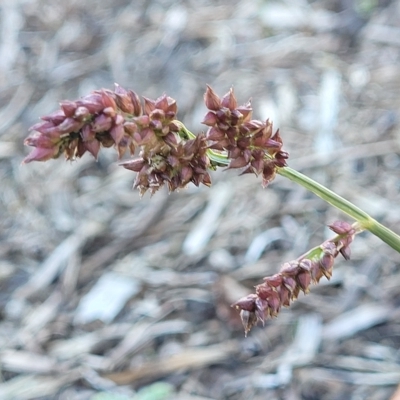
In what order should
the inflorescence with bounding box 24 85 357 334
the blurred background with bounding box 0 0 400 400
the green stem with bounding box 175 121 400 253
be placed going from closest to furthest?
1. the inflorescence with bounding box 24 85 357 334
2. the green stem with bounding box 175 121 400 253
3. the blurred background with bounding box 0 0 400 400

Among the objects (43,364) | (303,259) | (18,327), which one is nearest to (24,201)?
(18,327)

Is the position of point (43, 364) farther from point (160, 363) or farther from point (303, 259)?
point (303, 259)

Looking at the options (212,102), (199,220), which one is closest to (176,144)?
(212,102)

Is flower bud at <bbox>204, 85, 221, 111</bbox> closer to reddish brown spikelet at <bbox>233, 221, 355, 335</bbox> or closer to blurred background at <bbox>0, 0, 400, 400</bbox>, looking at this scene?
reddish brown spikelet at <bbox>233, 221, 355, 335</bbox>

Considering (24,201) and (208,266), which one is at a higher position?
(24,201)

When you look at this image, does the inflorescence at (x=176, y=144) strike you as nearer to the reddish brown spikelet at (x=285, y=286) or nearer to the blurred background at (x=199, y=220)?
the reddish brown spikelet at (x=285, y=286)

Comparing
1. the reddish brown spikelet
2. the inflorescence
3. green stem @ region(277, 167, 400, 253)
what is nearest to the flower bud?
the inflorescence

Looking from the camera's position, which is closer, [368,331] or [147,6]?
[368,331]
